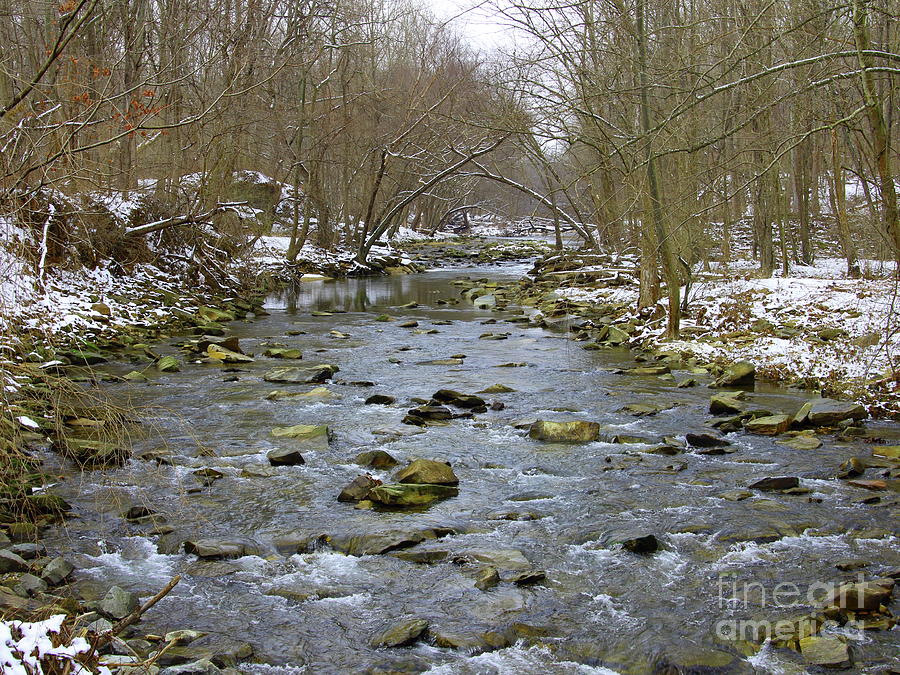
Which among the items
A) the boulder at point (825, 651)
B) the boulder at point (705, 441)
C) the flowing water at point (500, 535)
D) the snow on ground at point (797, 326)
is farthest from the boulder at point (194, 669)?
the snow on ground at point (797, 326)

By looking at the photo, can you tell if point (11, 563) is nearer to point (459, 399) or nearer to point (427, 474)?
point (427, 474)

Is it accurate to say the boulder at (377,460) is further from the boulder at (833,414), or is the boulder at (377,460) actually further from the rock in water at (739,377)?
the rock in water at (739,377)

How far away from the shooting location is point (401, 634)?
4230 millimetres

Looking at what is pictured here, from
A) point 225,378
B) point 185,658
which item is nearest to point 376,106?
point 225,378

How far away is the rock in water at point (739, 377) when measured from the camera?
10078 millimetres

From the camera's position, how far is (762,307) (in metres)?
13.0

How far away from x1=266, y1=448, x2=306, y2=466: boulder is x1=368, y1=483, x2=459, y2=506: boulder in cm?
115

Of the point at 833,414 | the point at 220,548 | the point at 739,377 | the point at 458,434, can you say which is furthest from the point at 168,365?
the point at 833,414

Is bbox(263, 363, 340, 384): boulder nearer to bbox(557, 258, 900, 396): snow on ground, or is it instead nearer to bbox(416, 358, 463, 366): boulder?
bbox(416, 358, 463, 366): boulder

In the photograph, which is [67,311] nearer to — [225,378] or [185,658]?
[225,378]

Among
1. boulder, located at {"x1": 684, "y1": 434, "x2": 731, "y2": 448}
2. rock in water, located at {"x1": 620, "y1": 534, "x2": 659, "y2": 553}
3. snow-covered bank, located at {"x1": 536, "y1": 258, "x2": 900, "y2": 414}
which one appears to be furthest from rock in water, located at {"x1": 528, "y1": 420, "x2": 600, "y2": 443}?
snow-covered bank, located at {"x1": 536, "y1": 258, "x2": 900, "y2": 414}

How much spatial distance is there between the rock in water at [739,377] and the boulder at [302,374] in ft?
17.3

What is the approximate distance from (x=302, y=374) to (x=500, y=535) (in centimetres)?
588

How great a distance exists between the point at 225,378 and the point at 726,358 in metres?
7.18
